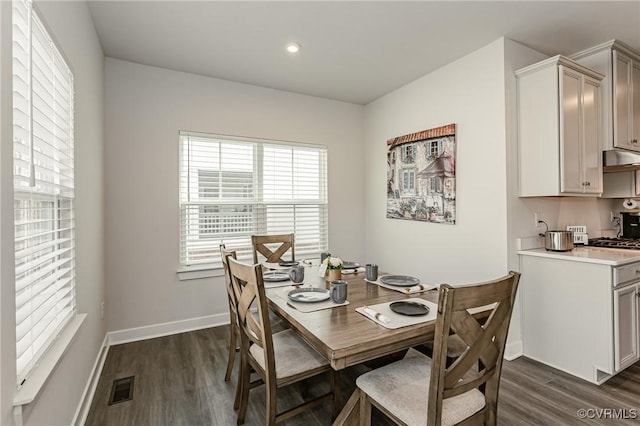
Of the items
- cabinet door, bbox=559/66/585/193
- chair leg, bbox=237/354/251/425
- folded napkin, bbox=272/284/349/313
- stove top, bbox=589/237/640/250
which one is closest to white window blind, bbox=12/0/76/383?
chair leg, bbox=237/354/251/425

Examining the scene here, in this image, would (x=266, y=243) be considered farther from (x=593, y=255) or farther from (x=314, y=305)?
(x=593, y=255)

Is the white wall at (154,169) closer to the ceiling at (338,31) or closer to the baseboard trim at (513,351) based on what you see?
the ceiling at (338,31)

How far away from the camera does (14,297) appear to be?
112cm

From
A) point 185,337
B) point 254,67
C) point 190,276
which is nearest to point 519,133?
point 254,67

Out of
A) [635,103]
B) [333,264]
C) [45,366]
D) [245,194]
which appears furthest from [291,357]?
[635,103]

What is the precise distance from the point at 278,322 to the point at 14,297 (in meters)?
2.06

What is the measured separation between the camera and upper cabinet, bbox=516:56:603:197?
2.63 metres

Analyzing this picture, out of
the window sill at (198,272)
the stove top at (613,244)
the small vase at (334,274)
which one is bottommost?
the window sill at (198,272)

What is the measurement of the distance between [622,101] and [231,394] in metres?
4.28

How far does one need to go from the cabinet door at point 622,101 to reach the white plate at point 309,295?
122 inches

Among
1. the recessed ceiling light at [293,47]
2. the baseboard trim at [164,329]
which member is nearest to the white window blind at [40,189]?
the baseboard trim at [164,329]

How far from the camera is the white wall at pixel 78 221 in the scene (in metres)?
1.06

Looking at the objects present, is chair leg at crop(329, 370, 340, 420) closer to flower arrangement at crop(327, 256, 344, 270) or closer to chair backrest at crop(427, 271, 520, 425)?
Result: flower arrangement at crop(327, 256, 344, 270)

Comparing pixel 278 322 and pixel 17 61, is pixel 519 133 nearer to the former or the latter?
A: pixel 278 322
